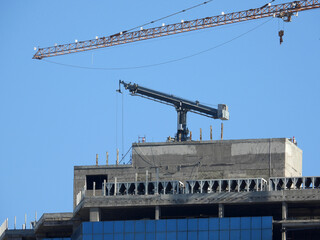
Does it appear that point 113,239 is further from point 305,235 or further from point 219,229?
point 305,235

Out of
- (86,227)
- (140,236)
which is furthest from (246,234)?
(86,227)

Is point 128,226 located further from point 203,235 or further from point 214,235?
point 214,235

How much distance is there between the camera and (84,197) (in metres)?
197

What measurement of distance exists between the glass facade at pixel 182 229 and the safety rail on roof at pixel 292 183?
8549mm

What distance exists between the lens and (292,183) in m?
193

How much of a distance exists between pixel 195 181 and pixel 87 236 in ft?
66.3

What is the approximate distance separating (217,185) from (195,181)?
12.3ft

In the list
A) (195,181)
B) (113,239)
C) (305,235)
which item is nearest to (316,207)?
(305,235)

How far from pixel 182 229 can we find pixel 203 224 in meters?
3.63

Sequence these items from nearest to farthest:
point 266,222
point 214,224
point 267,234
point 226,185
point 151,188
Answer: point 267,234
point 266,222
point 214,224
point 226,185
point 151,188

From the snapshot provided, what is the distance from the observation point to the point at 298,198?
188m

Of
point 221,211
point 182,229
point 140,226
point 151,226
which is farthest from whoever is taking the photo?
point 140,226

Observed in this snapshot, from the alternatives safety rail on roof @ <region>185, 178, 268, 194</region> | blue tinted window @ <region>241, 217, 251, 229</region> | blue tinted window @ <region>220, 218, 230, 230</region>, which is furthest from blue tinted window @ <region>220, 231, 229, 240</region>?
safety rail on roof @ <region>185, 178, 268, 194</region>

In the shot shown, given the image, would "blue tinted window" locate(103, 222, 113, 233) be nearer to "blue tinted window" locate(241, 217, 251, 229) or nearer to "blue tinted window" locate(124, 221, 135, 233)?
"blue tinted window" locate(124, 221, 135, 233)
